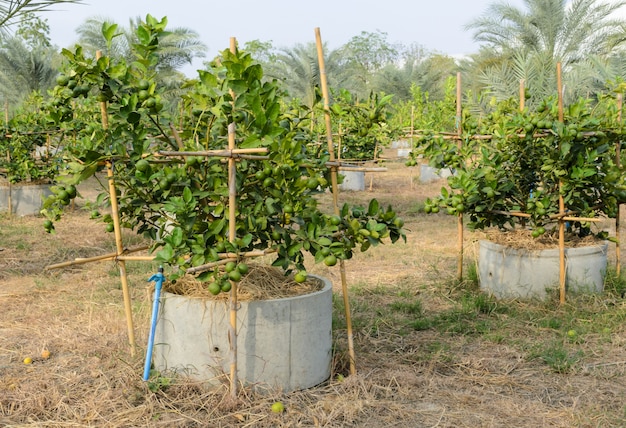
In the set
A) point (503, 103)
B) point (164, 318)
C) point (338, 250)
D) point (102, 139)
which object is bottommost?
point (164, 318)

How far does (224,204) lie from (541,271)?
3.06 meters

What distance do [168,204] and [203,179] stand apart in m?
0.32

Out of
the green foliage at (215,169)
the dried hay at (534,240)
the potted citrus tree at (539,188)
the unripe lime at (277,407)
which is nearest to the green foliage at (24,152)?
the potted citrus tree at (539,188)

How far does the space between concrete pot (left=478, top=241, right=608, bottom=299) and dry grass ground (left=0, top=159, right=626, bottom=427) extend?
0.45 feet

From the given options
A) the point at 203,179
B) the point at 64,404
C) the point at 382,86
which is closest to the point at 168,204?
the point at 203,179

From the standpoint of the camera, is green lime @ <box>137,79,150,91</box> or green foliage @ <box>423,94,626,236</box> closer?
green lime @ <box>137,79,150,91</box>

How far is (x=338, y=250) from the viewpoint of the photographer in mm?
3285

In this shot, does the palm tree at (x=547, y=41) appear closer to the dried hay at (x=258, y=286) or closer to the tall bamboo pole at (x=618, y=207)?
the tall bamboo pole at (x=618, y=207)

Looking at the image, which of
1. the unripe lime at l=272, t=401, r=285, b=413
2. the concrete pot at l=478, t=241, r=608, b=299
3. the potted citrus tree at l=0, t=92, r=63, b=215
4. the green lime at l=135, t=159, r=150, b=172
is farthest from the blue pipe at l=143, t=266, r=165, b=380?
the potted citrus tree at l=0, t=92, r=63, b=215

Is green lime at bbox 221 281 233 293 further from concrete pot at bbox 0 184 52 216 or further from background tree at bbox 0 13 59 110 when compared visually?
background tree at bbox 0 13 59 110

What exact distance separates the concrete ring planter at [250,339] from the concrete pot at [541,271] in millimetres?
2444

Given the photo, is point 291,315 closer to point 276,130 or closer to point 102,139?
point 276,130

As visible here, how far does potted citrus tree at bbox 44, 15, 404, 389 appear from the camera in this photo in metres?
3.21

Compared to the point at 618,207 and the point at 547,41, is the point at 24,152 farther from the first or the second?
the point at 547,41
